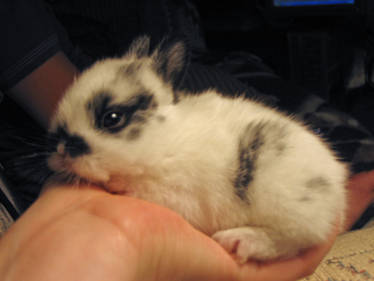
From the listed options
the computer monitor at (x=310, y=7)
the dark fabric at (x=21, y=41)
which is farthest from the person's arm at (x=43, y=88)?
the computer monitor at (x=310, y=7)

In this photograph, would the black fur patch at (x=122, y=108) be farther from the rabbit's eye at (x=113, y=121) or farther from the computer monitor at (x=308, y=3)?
the computer monitor at (x=308, y=3)

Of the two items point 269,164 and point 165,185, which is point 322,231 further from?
point 165,185

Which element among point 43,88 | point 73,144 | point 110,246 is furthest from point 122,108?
point 43,88

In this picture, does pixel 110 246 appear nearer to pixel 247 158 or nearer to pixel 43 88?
pixel 247 158

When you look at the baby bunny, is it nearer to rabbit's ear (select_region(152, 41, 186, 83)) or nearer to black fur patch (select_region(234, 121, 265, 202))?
black fur patch (select_region(234, 121, 265, 202))

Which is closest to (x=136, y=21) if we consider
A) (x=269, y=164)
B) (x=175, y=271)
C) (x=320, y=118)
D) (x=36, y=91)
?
(x=36, y=91)

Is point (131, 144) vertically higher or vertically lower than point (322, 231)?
higher
